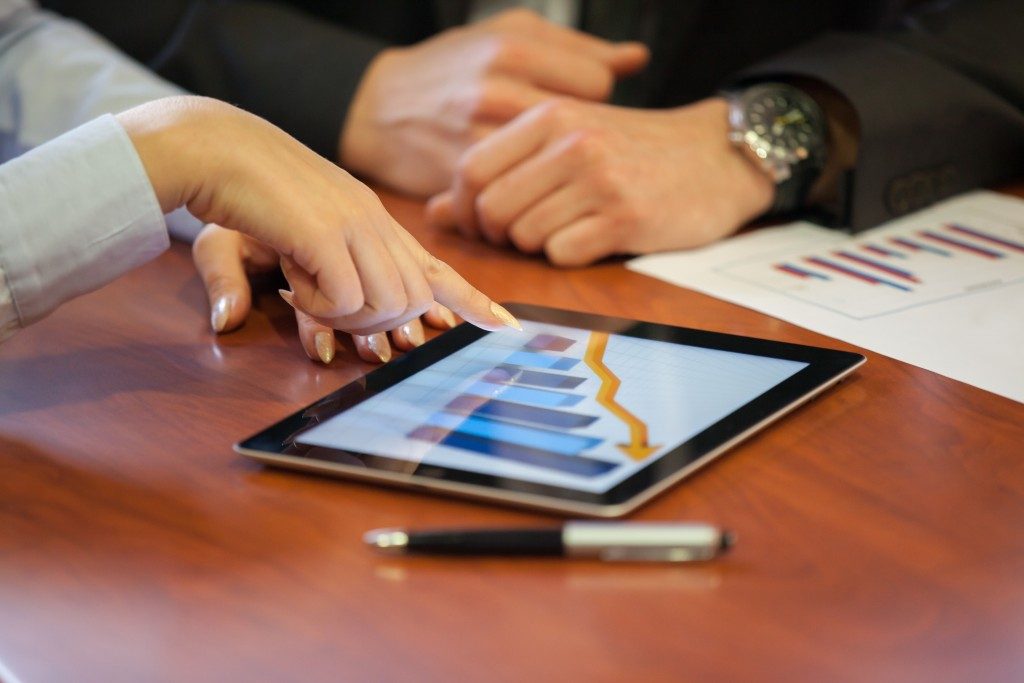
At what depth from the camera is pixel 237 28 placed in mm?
1218

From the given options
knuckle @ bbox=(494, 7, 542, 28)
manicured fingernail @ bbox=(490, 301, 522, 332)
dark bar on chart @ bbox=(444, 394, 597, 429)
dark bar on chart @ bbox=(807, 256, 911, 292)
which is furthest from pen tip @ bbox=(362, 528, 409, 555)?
knuckle @ bbox=(494, 7, 542, 28)

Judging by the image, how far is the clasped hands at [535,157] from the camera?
2.84 ft

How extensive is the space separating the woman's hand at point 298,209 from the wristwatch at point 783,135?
1.37ft

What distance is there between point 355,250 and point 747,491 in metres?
0.26

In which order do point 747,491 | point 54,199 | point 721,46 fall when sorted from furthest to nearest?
1. point 721,46
2. point 54,199
3. point 747,491

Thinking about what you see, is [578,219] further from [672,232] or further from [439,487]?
[439,487]

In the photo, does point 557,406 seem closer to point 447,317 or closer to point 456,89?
point 447,317

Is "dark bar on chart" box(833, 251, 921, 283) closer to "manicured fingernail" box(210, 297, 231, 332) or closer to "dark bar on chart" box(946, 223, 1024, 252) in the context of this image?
"dark bar on chart" box(946, 223, 1024, 252)

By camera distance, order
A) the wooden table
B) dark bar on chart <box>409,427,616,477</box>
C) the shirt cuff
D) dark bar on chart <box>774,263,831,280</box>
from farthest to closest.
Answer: dark bar on chart <box>774,263,831,280</box>, the shirt cuff, dark bar on chart <box>409,427,616,477</box>, the wooden table

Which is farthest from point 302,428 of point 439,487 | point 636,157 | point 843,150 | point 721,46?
point 721,46

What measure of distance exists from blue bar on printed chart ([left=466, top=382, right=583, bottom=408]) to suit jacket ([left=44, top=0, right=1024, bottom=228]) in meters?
0.44

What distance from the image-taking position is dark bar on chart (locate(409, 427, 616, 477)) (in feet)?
1.67

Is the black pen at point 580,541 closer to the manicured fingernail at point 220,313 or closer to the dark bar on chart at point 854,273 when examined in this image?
the manicured fingernail at point 220,313

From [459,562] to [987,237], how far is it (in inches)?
25.1
